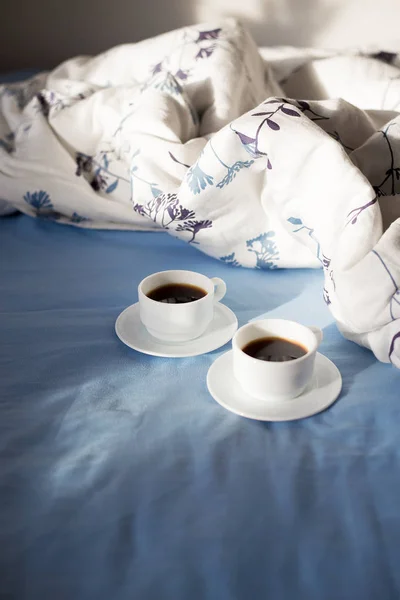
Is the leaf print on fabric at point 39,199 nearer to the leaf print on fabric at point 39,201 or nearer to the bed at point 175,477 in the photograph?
the leaf print on fabric at point 39,201

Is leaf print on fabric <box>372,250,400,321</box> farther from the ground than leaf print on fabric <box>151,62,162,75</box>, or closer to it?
closer to it

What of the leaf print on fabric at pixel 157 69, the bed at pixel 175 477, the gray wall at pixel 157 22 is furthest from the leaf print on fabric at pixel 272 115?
the gray wall at pixel 157 22

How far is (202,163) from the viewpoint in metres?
0.88

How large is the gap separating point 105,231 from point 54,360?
431 mm

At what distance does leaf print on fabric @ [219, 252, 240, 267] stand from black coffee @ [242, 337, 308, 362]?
0.96ft

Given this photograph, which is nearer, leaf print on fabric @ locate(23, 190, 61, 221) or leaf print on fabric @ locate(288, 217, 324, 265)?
leaf print on fabric @ locate(288, 217, 324, 265)

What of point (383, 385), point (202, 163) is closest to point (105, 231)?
point (202, 163)

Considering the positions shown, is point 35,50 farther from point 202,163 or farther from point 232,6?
point 202,163

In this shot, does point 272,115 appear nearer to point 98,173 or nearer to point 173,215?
point 173,215

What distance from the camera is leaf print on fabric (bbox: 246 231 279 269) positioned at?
38.0 inches

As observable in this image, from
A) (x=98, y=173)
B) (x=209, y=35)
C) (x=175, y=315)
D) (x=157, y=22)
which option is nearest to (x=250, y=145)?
(x=175, y=315)

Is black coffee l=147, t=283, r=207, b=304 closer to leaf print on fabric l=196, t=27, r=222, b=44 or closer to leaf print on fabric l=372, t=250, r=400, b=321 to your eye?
leaf print on fabric l=372, t=250, r=400, b=321

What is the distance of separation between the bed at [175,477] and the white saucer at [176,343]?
1 cm

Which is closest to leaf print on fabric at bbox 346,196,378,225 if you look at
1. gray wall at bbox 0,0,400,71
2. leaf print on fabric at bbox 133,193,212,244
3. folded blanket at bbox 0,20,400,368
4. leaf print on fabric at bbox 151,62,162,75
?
folded blanket at bbox 0,20,400,368
